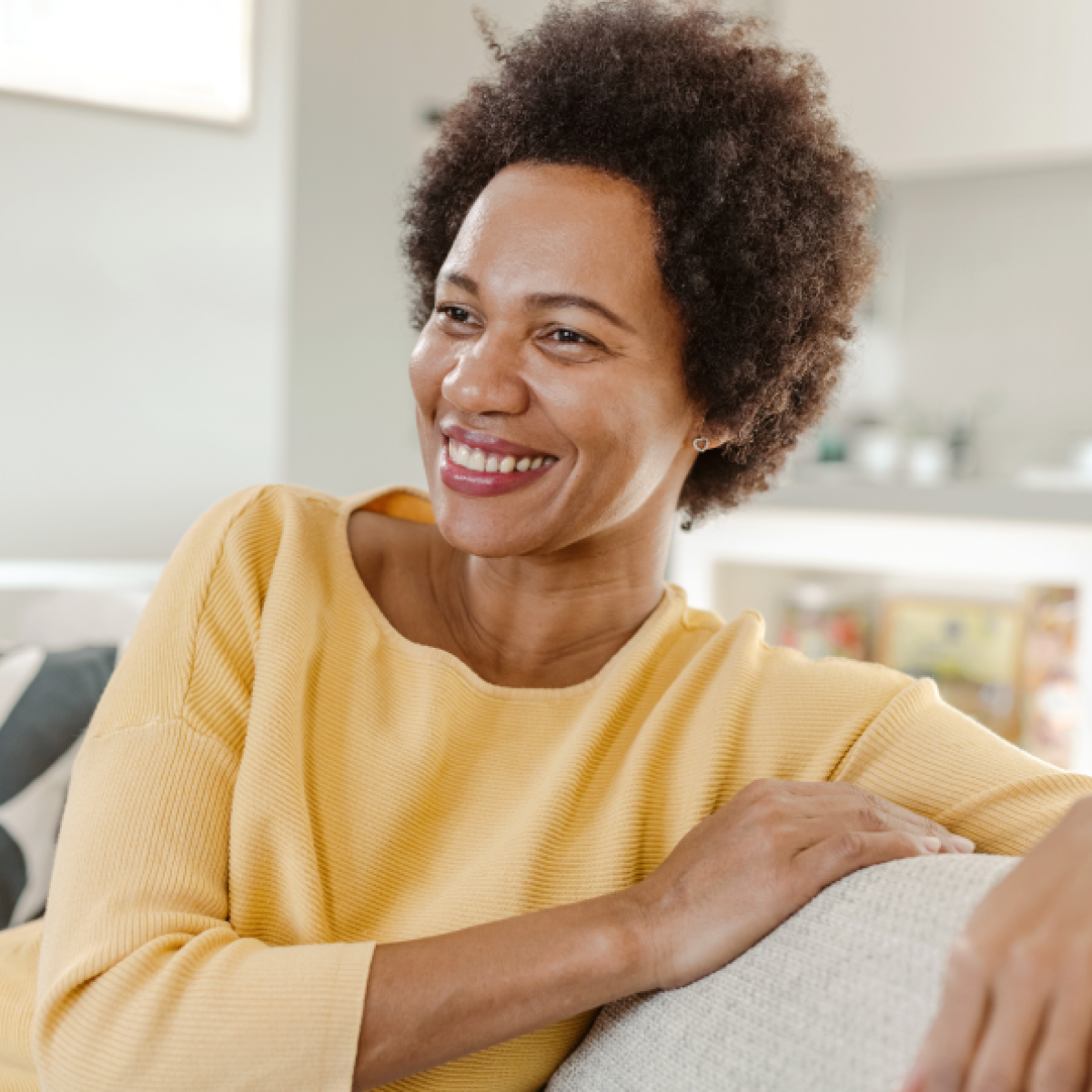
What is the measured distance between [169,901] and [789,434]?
80 centimetres

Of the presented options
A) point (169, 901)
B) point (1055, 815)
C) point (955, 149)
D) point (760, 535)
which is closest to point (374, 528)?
point (169, 901)

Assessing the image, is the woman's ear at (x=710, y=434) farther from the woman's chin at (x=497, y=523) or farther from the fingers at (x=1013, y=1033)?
the fingers at (x=1013, y=1033)

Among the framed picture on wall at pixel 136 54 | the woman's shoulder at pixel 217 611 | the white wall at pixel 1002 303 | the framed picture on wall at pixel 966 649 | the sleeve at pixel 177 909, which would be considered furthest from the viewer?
the white wall at pixel 1002 303

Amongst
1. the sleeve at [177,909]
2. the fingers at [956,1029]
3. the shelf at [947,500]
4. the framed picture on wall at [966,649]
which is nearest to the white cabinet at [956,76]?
the shelf at [947,500]

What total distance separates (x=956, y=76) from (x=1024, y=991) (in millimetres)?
3382

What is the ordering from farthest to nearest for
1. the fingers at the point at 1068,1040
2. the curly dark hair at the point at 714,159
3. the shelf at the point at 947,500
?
the shelf at the point at 947,500, the curly dark hair at the point at 714,159, the fingers at the point at 1068,1040

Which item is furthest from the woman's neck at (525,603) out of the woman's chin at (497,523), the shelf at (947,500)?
the shelf at (947,500)

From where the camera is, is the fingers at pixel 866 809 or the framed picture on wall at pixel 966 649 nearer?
the fingers at pixel 866 809

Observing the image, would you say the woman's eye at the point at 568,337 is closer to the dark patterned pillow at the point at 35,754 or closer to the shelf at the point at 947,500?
the dark patterned pillow at the point at 35,754

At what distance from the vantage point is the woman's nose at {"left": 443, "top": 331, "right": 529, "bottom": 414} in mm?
1065

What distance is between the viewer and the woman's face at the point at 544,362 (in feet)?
3.51

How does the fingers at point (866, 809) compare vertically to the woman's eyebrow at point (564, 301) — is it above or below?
below

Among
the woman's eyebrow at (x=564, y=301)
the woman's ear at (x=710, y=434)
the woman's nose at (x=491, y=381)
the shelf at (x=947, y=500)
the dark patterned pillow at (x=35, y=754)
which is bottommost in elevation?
the dark patterned pillow at (x=35, y=754)

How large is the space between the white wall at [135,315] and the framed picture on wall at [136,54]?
0.11 ft
